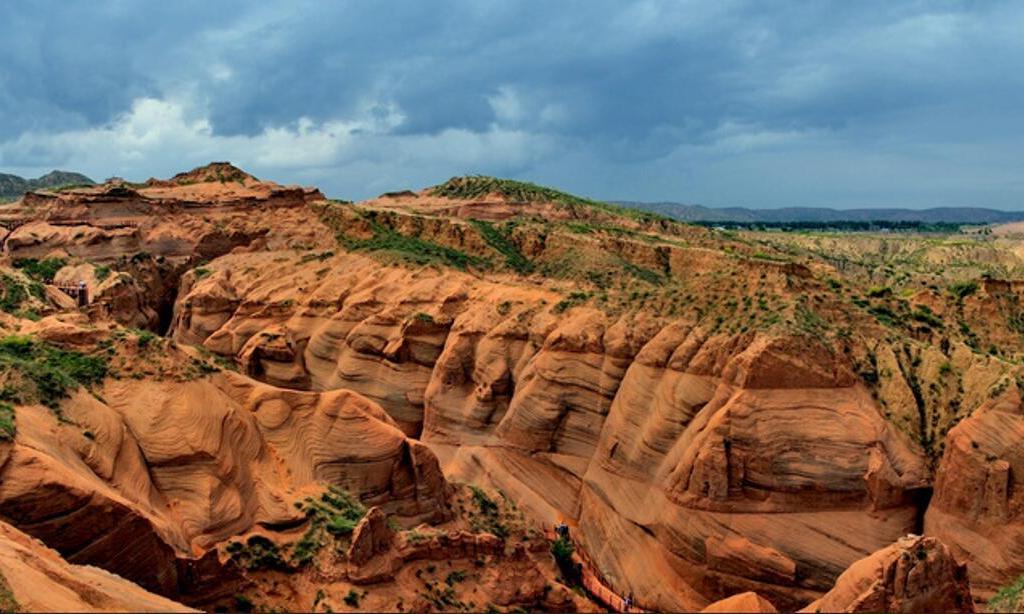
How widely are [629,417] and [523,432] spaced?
21.4ft

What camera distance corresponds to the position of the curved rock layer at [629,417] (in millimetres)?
35875

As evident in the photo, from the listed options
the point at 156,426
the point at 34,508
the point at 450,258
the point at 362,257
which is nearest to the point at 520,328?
the point at 450,258

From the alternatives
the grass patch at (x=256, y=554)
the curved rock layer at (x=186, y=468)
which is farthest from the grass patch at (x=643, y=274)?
the grass patch at (x=256, y=554)

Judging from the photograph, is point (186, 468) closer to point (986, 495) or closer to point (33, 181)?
point (986, 495)

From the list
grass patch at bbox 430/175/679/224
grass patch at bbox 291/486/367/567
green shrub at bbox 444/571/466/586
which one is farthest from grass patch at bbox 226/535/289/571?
grass patch at bbox 430/175/679/224

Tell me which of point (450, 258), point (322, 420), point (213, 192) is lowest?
point (322, 420)

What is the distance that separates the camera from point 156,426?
29.7 meters

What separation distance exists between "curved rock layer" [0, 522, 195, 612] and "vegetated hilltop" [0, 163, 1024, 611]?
3.47 metres

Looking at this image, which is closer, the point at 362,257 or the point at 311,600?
the point at 311,600

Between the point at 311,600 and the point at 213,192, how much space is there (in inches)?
2394

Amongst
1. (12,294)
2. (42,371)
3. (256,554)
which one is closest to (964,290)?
(256,554)

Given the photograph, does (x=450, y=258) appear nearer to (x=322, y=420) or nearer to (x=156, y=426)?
(x=322, y=420)

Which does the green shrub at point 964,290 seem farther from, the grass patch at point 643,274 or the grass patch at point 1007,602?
the grass patch at point 1007,602

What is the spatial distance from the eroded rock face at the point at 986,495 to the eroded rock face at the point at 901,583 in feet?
38.7
